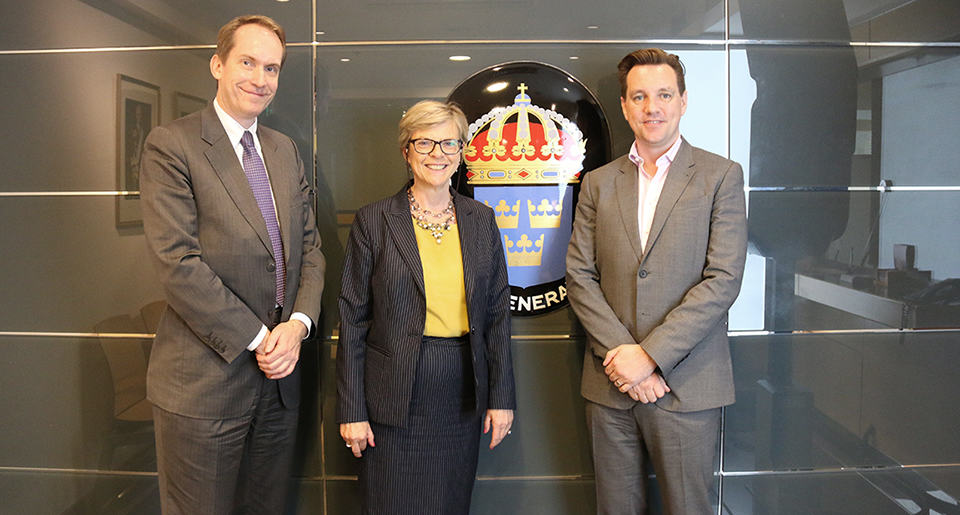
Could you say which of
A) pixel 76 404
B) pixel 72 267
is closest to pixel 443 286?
pixel 72 267

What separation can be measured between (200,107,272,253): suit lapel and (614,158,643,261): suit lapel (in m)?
1.32

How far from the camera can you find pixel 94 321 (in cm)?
292

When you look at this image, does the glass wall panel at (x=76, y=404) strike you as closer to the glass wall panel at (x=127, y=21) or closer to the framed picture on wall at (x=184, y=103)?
the framed picture on wall at (x=184, y=103)

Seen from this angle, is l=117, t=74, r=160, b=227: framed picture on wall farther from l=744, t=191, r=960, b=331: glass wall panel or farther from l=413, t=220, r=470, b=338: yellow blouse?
l=744, t=191, r=960, b=331: glass wall panel

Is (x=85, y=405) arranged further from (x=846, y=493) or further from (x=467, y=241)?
(x=846, y=493)

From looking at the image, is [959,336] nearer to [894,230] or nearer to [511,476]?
[894,230]

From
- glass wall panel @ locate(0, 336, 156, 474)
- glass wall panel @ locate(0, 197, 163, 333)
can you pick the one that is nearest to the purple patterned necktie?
glass wall panel @ locate(0, 197, 163, 333)

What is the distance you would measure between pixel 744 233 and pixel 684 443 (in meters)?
0.81

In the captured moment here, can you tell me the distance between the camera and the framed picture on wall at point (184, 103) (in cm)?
280

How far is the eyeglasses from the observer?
2.20 meters

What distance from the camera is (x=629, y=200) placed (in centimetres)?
238

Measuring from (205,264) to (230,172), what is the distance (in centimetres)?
33

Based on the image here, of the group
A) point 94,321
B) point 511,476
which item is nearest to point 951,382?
point 511,476

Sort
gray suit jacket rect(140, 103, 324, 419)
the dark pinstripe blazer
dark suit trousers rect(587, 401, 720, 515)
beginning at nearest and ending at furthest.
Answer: gray suit jacket rect(140, 103, 324, 419)
the dark pinstripe blazer
dark suit trousers rect(587, 401, 720, 515)
